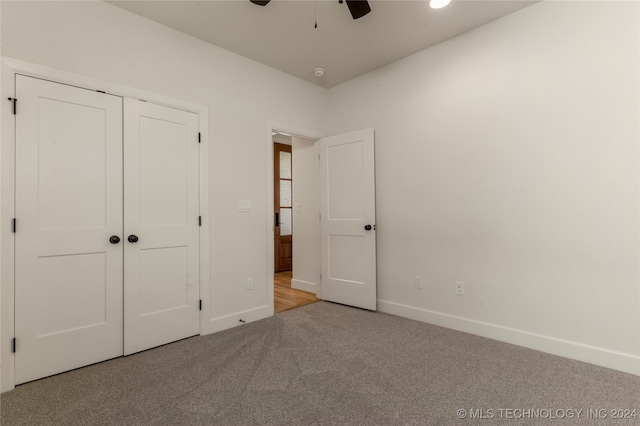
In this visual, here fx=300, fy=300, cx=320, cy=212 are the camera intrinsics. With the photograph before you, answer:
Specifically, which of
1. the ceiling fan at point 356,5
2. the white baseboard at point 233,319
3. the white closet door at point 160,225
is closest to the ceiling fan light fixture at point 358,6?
the ceiling fan at point 356,5

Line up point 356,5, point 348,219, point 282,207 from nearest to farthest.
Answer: point 356,5 < point 348,219 < point 282,207

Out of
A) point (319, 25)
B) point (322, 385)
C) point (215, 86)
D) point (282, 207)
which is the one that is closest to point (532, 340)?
point (322, 385)

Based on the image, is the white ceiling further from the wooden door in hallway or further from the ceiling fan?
the wooden door in hallway

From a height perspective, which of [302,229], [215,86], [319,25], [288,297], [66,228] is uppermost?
[319,25]

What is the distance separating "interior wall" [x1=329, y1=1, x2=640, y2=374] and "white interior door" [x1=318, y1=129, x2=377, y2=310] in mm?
224

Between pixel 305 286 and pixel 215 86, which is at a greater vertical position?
pixel 215 86

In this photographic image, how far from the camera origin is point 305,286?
453cm

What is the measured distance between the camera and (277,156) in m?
6.11

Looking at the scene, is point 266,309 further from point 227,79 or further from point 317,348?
point 227,79

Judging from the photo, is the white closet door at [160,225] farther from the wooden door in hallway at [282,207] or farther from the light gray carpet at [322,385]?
the wooden door in hallway at [282,207]

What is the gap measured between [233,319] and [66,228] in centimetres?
167

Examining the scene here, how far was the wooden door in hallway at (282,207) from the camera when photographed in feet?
20.1

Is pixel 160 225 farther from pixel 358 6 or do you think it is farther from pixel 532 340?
pixel 532 340

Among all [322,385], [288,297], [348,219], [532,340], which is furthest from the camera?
[288,297]
